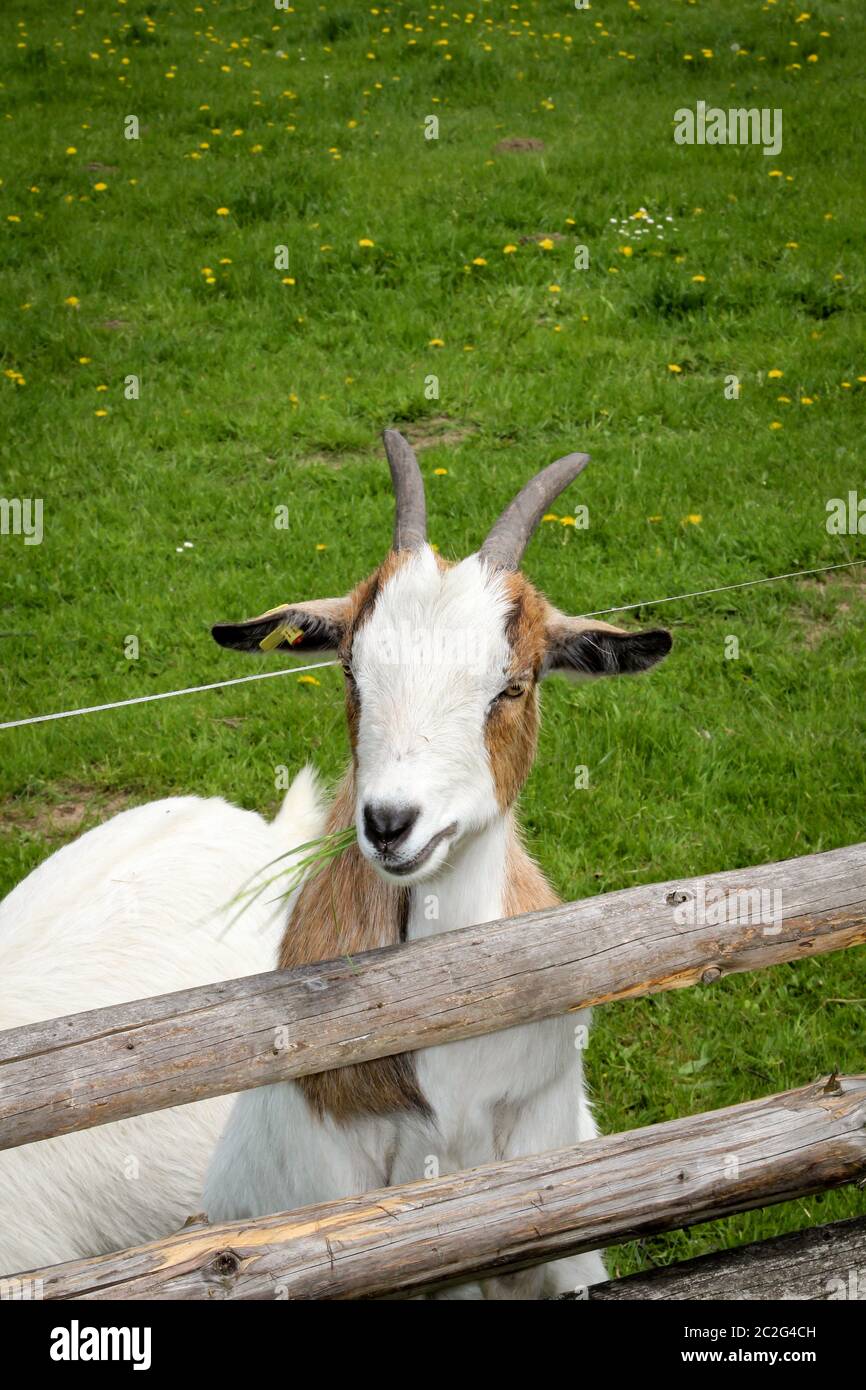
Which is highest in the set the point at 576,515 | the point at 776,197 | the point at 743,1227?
the point at 776,197

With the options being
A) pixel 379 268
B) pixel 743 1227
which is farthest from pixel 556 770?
pixel 379 268

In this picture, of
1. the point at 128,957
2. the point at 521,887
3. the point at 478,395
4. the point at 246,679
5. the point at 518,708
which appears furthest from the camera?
the point at 478,395

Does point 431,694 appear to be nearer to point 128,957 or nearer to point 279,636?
point 279,636

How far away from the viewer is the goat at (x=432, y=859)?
2.67 meters

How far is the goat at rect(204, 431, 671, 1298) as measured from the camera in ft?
8.75

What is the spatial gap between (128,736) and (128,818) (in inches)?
55.8

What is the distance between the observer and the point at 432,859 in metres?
2.58

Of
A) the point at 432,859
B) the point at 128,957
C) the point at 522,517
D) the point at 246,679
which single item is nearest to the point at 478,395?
the point at 246,679

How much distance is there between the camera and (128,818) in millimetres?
4320

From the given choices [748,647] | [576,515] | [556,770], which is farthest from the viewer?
[576,515]

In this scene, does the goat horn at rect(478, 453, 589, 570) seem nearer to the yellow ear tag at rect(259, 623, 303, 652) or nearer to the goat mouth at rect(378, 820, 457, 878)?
the yellow ear tag at rect(259, 623, 303, 652)

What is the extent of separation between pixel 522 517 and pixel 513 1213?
142 cm

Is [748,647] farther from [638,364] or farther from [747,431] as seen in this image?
[638,364]

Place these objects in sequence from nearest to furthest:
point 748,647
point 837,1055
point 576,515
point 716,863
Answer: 1. point 837,1055
2. point 716,863
3. point 748,647
4. point 576,515
